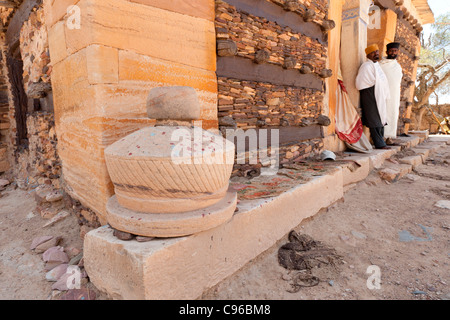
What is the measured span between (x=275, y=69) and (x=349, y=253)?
2.23 m

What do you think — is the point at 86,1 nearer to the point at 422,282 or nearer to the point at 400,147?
the point at 422,282

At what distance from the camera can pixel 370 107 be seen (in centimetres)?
466

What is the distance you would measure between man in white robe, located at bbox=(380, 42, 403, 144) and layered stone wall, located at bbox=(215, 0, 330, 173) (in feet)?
7.17

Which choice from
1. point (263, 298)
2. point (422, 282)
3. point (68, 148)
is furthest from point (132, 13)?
point (422, 282)

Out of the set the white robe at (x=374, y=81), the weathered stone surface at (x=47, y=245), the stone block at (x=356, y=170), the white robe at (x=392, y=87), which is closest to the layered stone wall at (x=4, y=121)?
the weathered stone surface at (x=47, y=245)

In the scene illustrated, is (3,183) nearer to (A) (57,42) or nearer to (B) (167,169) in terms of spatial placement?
(A) (57,42)

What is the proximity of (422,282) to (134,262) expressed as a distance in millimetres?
1910

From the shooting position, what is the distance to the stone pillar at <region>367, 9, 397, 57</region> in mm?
5559

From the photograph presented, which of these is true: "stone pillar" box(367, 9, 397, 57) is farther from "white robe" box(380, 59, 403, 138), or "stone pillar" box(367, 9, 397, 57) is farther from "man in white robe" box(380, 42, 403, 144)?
"white robe" box(380, 59, 403, 138)

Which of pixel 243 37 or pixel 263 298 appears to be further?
pixel 243 37

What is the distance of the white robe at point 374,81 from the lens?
449cm

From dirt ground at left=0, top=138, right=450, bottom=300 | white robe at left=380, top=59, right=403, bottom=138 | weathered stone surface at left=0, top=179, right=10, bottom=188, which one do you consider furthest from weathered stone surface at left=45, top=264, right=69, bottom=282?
white robe at left=380, top=59, right=403, bottom=138

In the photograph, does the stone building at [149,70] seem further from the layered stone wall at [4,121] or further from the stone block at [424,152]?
the stone block at [424,152]

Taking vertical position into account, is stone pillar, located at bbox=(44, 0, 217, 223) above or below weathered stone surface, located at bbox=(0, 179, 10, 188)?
above
